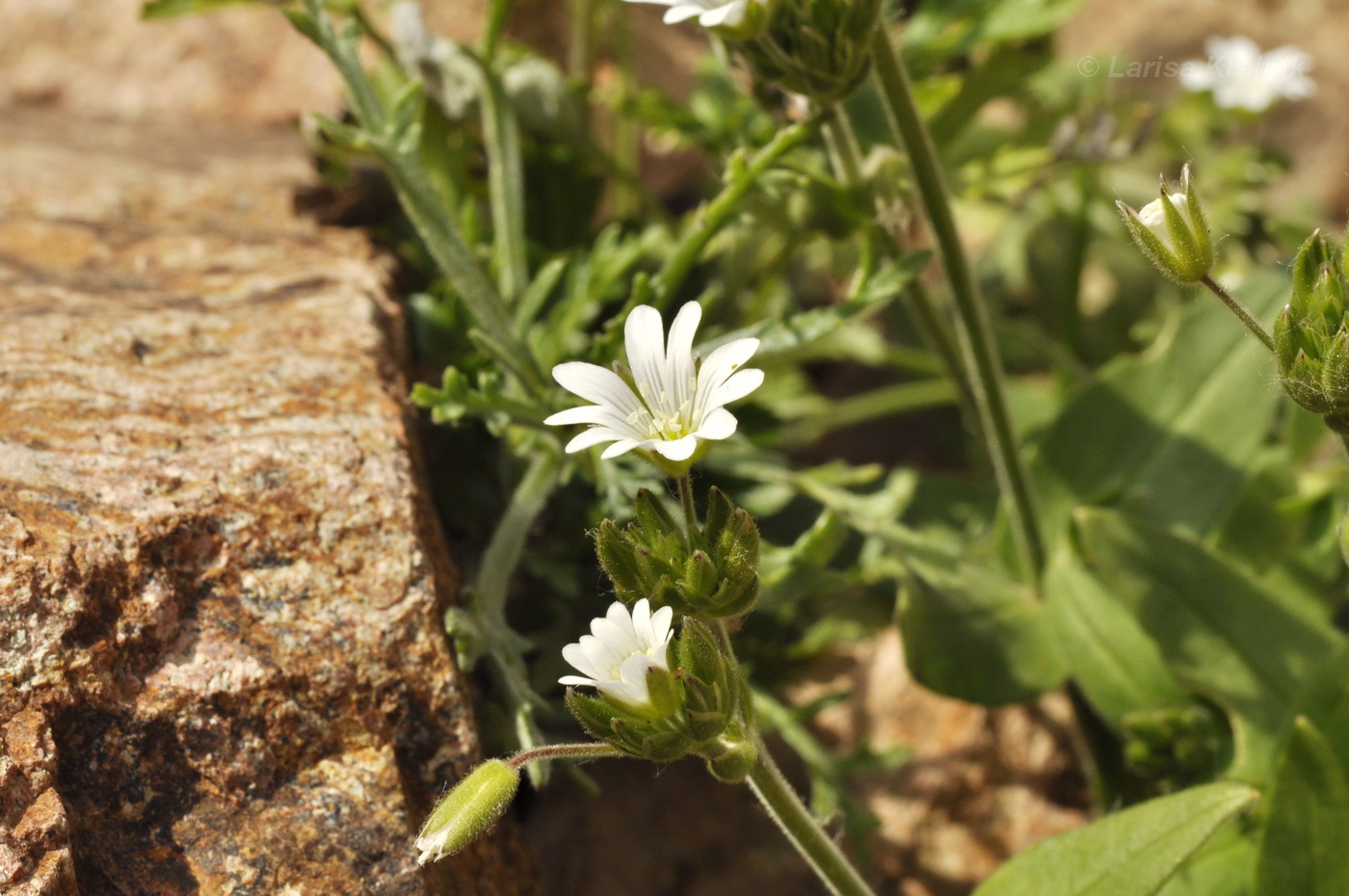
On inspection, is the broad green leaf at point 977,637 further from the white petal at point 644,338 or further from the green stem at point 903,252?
the white petal at point 644,338

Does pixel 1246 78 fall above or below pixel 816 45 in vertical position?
below

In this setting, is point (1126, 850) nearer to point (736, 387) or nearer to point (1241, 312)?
point (1241, 312)

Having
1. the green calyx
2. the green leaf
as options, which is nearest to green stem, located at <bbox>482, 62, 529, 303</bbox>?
the green leaf

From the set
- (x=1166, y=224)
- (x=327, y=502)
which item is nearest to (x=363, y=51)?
(x=327, y=502)

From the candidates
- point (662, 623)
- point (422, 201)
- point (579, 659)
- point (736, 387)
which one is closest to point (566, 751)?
point (579, 659)

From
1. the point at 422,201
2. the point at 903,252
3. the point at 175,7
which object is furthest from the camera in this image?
the point at 175,7

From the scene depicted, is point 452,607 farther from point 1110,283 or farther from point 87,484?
point 1110,283
